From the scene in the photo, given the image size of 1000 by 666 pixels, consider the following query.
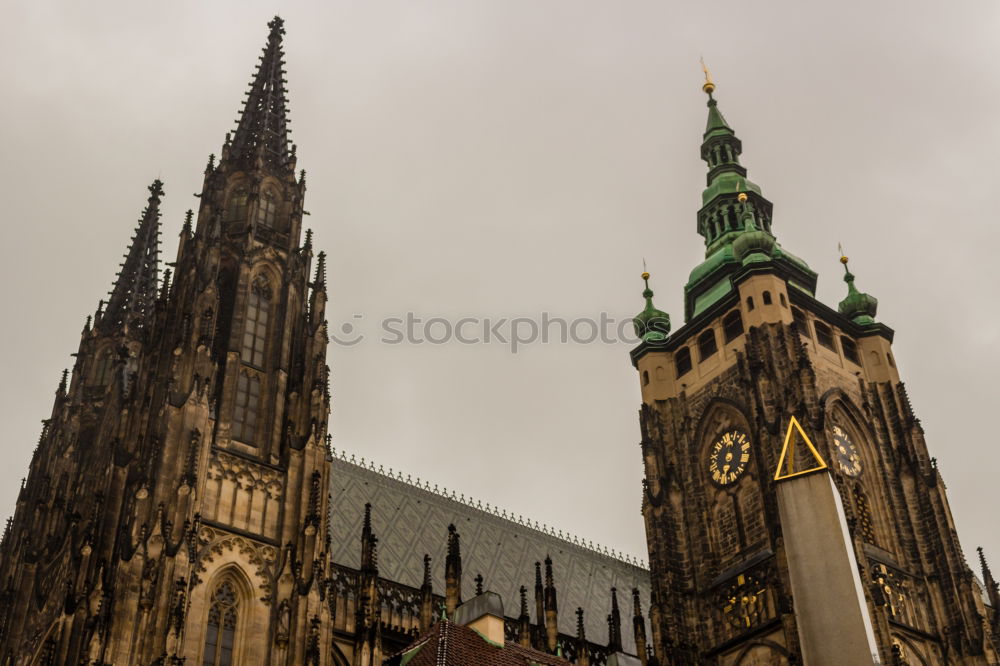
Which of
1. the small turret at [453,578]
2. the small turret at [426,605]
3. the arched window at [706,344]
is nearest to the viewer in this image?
the small turret at [426,605]

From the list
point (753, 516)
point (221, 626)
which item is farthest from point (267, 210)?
point (753, 516)

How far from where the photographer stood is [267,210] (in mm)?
38281

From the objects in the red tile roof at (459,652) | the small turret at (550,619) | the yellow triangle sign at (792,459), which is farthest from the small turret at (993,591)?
the yellow triangle sign at (792,459)

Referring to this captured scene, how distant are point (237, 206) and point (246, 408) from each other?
9.02m

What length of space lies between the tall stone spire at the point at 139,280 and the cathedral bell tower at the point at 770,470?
22474mm

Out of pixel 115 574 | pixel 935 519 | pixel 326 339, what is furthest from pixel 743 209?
pixel 115 574

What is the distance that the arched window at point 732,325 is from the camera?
1908 inches

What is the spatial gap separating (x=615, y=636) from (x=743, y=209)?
84.6ft

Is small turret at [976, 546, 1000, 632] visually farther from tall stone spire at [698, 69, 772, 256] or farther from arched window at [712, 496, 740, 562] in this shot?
tall stone spire at [698, 69, 772, 256]

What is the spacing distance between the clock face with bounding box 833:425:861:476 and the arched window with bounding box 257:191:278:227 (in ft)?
75.0

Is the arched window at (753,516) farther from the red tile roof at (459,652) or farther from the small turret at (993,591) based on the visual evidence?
the red tile roof at (459,652)

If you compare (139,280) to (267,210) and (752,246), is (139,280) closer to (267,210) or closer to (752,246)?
(267,210)

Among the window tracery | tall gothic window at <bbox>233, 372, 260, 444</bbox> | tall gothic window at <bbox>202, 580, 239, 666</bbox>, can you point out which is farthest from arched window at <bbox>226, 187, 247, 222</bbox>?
tall gothic window at <bbox>202, 580, 239, 666</bbox>

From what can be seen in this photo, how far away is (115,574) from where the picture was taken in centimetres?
2703
